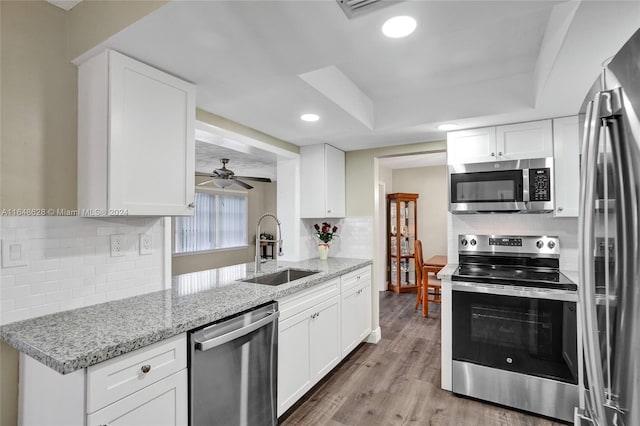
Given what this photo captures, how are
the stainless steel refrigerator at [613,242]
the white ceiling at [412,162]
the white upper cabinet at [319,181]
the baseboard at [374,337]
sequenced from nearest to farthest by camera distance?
the stainless steel refrigerator at [613,242], the white upper cabinet at [319,181], the baseboard at [374,337], the white ceiling at [412,162]

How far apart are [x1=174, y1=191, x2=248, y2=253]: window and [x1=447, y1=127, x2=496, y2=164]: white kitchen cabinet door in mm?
4683

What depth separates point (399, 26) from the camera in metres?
1.38

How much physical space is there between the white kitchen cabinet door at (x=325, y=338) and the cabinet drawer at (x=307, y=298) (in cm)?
6

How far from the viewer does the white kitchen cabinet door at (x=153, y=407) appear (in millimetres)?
1183

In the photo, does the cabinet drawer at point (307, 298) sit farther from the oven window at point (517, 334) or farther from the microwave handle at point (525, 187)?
the microwave handle at point (525, 187)

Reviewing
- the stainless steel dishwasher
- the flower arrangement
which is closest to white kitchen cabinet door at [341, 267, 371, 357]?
the flower arrangement

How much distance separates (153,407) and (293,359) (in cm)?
106

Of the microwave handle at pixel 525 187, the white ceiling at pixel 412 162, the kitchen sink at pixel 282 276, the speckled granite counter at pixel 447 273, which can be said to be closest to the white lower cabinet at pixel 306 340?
the kitchen sink at pixel 282 276

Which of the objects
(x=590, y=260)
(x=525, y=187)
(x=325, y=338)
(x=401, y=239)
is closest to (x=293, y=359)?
(x=325, y=338)

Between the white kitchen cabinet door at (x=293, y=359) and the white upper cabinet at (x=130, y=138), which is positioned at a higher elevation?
the white upper cabinet at (x=130, y=138)

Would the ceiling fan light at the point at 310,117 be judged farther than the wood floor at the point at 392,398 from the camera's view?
Yes

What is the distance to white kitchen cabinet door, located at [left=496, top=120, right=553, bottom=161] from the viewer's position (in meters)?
2.58

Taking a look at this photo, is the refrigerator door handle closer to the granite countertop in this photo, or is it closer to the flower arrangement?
the granite countertop

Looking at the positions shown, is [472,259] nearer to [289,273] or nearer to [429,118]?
[429,118]
